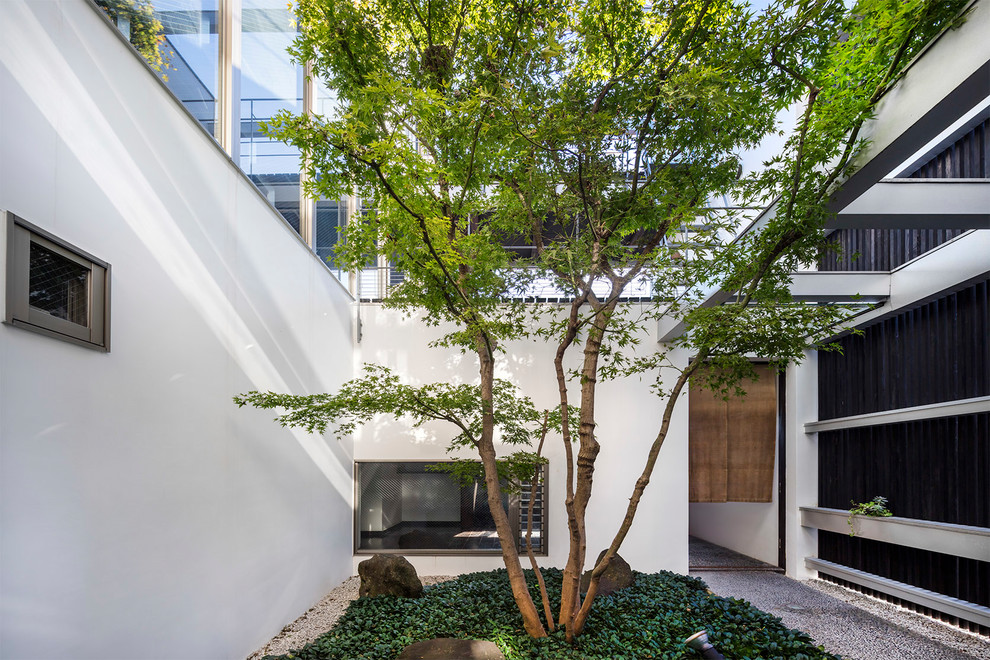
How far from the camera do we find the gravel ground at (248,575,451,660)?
4.62 metres

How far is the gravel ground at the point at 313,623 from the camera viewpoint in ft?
15.1

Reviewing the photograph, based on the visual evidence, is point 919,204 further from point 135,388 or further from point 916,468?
point 135,388

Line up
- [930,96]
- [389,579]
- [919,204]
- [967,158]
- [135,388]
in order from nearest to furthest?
1. [930,96]
2. [135,388]
3. [919,204]
4. [967,158]
5. [389,579]

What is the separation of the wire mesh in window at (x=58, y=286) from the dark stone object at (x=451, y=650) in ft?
9.15

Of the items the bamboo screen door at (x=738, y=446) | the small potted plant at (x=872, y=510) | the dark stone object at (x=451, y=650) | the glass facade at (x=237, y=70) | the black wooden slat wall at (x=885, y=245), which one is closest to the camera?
the glass facade at (x=237, y=70)

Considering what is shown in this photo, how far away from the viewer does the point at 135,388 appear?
10.2 ft

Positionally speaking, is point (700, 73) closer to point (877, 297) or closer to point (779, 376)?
point (877, 297)

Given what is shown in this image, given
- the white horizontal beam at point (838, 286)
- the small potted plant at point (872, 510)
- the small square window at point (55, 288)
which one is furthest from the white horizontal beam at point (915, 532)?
the small square window at point (55, 288)

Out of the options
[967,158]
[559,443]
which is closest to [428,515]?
[559,443]

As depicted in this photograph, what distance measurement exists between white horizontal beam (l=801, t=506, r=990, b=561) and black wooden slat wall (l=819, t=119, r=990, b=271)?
2.50 meters

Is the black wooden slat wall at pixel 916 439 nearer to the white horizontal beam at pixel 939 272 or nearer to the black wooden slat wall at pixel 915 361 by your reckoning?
the black wooden slat wall at pixel 915 361

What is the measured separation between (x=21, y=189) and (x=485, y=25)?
3.00 m

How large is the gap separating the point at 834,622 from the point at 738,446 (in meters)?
2.81

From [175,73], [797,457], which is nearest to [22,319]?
[175,73]
